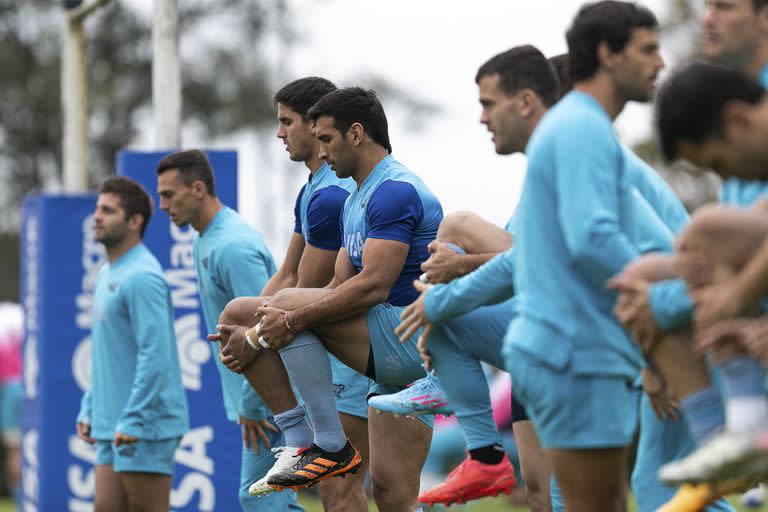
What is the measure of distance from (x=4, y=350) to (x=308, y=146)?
29.5 feet

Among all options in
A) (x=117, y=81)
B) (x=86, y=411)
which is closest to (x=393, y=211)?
(x=86, y=411)

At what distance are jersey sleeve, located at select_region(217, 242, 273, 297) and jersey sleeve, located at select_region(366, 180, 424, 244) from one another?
147 cm

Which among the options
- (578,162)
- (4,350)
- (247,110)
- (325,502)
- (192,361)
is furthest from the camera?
(247,110)

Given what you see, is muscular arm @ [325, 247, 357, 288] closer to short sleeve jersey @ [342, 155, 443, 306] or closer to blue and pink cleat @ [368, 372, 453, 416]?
short sleeve jersey @ [342, 155, 443, 306]

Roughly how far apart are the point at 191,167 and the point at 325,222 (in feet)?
4.89

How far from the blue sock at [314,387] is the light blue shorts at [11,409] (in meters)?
9.44

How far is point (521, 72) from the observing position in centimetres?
484

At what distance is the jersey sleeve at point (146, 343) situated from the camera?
7.65m

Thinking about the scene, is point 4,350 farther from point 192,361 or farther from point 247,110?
point 247,110

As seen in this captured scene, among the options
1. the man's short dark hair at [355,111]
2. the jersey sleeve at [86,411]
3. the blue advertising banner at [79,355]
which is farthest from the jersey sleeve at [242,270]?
the blue advertising banner at [79,355]

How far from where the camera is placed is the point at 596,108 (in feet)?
13.7

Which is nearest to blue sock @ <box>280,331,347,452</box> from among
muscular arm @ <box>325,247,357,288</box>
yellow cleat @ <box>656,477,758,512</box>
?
muscular arm @ <box>325,247,357,288</box>

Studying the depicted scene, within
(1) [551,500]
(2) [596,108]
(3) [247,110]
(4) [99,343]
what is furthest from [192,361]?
(3) [247,110]

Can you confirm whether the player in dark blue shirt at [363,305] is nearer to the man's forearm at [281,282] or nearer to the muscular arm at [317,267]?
the muscular arm at [317,267]
